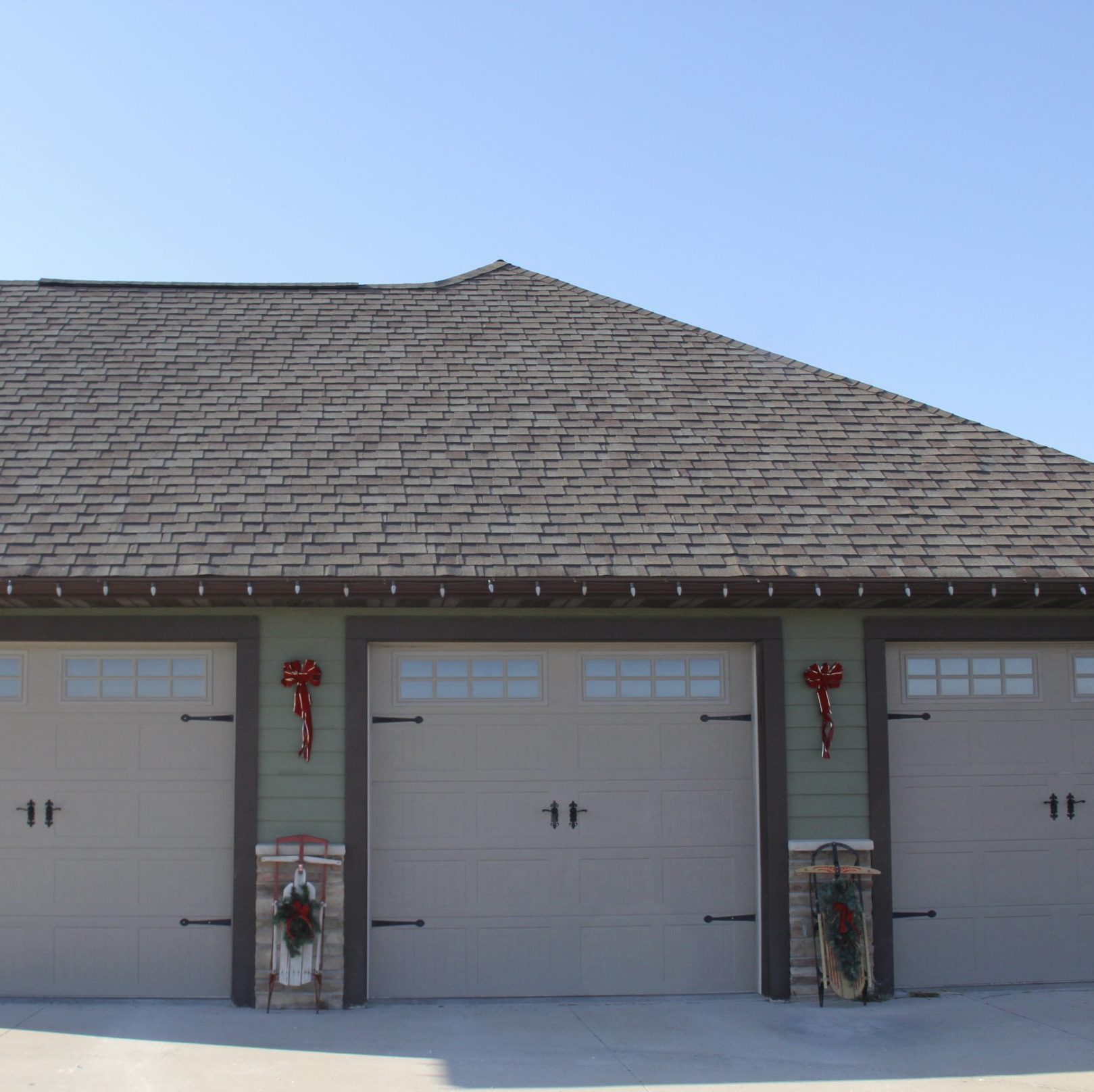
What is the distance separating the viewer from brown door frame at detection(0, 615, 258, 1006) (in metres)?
7.41

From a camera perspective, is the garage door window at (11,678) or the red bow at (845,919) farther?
the garage door window at (11,678)

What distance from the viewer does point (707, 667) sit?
7996 mm

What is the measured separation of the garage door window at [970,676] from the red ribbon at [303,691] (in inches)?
149

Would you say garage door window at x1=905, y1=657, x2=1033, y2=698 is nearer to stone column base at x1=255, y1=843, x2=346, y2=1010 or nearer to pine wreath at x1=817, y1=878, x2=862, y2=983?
pine wreath at x1=817, y1=878, x2=862, y2=983

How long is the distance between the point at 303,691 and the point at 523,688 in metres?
1.37

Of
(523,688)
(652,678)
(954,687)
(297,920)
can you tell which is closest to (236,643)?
(297,920)

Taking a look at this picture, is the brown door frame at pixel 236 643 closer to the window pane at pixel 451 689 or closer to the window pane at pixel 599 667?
the window pane at pixel 451 689

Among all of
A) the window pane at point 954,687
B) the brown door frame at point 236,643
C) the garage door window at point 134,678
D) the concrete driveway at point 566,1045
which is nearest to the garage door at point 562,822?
the concrete driveway at point 566,1045

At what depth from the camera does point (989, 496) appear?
27.7ft

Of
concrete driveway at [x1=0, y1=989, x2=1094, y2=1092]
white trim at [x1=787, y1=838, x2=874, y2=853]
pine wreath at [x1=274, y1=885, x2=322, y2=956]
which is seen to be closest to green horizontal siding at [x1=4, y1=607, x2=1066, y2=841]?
white trim at [x1=787, y1=838, x2=874, y2=853]

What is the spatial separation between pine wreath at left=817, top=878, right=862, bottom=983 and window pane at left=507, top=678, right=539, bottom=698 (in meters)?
2.19

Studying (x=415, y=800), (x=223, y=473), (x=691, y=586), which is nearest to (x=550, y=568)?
(x=691, y=586)

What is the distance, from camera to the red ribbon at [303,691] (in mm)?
7473

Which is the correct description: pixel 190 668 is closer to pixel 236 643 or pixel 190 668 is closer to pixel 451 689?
pixel 236 643
